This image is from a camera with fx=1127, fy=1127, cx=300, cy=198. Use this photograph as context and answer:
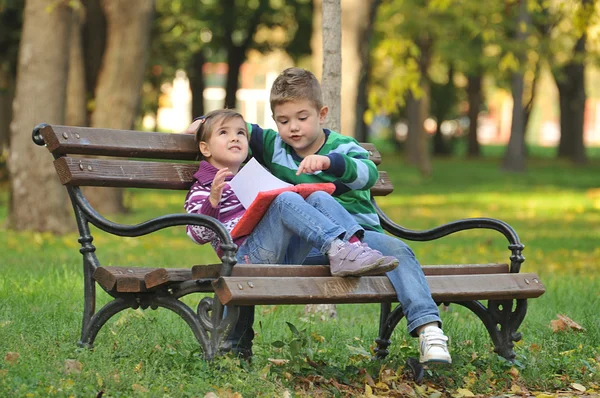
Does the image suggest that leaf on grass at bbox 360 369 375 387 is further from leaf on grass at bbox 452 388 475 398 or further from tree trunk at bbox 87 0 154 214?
tree trunk at bbox 87 0 154 214

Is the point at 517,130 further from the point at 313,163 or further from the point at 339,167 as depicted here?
the point at 313,163

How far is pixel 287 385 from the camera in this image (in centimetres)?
470

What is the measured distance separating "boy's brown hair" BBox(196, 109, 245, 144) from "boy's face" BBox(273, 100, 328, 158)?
204 mm

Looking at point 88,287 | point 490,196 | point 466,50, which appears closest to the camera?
point 88,287

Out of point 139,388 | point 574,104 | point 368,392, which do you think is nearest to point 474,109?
point 574,104

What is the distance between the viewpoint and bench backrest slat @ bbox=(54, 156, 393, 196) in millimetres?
5086

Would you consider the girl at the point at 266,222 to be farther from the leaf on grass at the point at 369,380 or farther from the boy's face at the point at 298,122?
the leaf on grass at the point at 369,380

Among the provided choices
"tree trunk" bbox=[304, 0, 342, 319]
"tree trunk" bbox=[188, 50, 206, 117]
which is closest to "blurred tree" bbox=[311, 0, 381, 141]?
"tree trunk" bbox=[304, 0, 342, 319]

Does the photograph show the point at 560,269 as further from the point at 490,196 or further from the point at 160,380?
the point at 490,196

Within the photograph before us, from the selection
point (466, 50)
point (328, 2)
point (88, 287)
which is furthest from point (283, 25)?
point (88, 287)

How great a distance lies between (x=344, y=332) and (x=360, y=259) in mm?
1655

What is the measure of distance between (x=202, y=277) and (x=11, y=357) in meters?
0.88

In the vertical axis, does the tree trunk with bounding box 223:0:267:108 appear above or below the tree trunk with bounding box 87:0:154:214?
above

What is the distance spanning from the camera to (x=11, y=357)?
4656 millimetres
